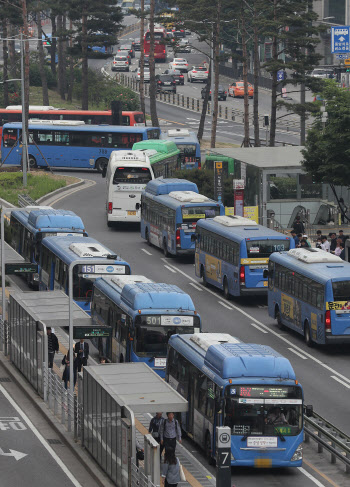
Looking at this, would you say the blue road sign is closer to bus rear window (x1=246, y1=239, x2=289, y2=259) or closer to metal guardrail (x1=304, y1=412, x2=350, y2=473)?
bus rear window (x1=246, y1=239, x2=289, y2=259)

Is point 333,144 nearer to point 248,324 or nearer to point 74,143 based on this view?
point 248,324

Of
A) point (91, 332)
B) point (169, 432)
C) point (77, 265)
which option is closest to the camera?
point (169, 432)

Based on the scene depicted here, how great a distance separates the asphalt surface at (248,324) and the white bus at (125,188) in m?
0.94

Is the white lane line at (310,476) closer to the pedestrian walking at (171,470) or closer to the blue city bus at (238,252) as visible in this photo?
the pedestrian walking at (171,470)

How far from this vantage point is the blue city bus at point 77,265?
4212cm

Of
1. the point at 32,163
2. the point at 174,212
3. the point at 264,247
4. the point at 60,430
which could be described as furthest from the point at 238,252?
the point at 32,163

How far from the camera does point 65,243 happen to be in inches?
1848

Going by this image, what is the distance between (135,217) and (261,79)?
8076 cm

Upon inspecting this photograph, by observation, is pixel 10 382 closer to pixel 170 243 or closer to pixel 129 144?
pixel 170 243

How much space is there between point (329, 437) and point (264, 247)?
1810cm

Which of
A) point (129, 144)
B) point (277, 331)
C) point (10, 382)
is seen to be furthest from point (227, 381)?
point (129, 144)

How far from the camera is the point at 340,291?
38.9 meters

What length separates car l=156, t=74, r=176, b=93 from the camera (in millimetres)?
130625

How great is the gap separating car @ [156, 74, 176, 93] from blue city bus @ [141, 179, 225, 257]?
7166 centimetres
